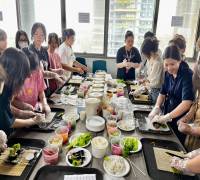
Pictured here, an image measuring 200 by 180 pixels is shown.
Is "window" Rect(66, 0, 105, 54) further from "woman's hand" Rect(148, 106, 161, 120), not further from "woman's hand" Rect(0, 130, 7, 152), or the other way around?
"woman's hand" Rect(0, 130, 7, 152)

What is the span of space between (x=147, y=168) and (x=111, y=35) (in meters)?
3.77

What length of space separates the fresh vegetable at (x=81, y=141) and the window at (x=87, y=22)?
11.3 ft

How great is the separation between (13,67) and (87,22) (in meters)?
3.35

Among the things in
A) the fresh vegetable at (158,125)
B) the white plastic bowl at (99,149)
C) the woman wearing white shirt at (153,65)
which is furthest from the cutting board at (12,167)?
the woman wearing white shirt at (153,65)

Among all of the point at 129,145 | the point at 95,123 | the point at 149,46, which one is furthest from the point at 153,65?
the point at 129,145

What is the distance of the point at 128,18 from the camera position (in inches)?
176

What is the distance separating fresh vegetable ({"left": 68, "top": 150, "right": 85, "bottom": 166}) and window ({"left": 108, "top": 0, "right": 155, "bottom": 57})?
3654 millimetres

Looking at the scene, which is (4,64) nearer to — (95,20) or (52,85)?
(52,85)

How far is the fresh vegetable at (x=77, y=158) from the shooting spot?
1186 millimetres

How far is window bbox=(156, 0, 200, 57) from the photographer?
13.8ft

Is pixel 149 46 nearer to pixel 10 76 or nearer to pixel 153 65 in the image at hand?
pixel 153 65

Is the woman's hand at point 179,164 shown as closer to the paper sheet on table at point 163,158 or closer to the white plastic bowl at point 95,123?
the paper sheet on table at point 163,158

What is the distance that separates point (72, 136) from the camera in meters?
1.46

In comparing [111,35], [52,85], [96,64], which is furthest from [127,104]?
[111,35]
